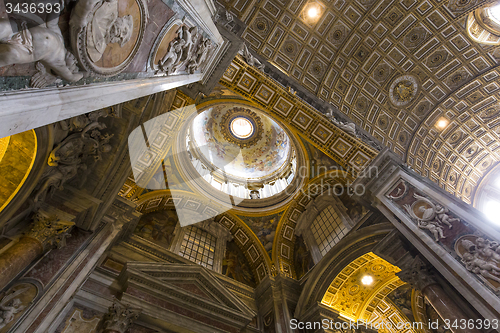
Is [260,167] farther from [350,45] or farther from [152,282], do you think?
[152,282]

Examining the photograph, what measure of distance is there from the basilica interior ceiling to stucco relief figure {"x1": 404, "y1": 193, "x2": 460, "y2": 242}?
5.67 m

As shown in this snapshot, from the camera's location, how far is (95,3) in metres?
2.53

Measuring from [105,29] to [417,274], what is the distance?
7.37 meters

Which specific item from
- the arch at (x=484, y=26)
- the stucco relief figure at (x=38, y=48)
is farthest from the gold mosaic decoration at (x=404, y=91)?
the stucco relief figure at (x=38, y=48)

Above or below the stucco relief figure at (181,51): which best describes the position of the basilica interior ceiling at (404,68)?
above

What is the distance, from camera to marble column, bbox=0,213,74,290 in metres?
5.44

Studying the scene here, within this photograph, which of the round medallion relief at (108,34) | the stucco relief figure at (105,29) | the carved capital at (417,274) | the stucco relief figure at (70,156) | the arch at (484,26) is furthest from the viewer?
the arch at (484,26)

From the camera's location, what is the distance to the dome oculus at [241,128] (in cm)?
1788

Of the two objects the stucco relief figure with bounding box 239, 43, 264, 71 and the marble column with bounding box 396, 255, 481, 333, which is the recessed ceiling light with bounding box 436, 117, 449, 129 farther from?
the stucco relief figure with bounding box 239, 43, 264, 71

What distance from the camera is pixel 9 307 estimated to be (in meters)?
5.36

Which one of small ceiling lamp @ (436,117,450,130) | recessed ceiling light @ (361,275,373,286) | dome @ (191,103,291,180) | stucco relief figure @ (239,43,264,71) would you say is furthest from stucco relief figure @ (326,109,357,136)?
dome @ (191,103,291,180)

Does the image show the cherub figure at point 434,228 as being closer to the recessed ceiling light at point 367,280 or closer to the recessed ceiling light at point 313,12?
the recessed ceiling light at point 367,280

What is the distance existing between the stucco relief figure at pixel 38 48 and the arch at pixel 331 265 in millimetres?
9435

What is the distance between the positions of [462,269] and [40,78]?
22.4 feet
